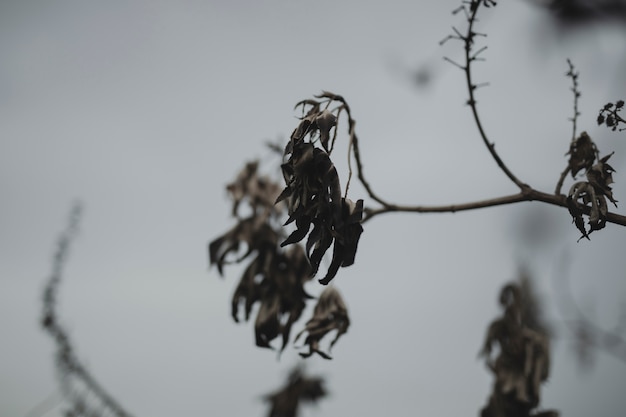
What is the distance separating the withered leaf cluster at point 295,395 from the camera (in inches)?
168

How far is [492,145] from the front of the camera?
5.44 feet

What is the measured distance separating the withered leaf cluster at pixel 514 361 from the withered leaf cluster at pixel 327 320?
135 cm

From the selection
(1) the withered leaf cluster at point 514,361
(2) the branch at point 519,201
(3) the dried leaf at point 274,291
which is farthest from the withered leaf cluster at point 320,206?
(1) the withered leaf cluster at point 514,361

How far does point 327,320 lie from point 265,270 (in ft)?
1.87

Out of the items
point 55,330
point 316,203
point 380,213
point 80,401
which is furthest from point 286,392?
point 316,203

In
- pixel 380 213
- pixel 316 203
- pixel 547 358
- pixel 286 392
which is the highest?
pixel 380 213

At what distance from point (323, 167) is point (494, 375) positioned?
2315 millimetres

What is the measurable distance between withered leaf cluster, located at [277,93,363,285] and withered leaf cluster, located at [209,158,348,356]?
3.05ft

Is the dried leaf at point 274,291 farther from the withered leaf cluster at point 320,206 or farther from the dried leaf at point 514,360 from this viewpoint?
the dried leaf at point 514,360

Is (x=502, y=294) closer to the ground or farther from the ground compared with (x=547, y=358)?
farther from the ground

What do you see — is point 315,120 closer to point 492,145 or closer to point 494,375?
point 492,145

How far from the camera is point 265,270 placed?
2.57 meters

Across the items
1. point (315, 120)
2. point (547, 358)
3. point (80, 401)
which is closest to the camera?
point (315, 120)

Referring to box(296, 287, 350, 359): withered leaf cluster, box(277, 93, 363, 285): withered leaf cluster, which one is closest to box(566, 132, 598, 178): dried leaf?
box(277, 93, 363, 285): withered leaf cluster
